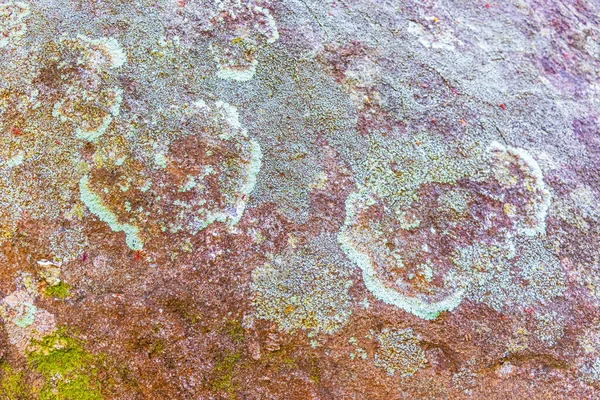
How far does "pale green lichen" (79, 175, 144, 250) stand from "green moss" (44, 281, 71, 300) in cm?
35

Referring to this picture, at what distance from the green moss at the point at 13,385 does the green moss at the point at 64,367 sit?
0.22 ft

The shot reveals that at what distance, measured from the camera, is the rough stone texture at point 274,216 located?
215 centimetres

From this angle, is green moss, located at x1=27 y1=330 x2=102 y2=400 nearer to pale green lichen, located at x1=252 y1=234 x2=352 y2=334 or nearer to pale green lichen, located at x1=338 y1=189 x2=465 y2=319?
pale green lichen, located at x1=252 y1=234 x2=352 y2=334

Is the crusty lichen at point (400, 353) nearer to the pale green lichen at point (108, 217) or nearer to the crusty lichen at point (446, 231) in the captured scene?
the crusty lichen at point (446, 231)

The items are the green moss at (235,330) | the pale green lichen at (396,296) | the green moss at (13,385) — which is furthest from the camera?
the pale green lichen at (396,296)

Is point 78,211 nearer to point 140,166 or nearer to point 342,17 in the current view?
point 140,166

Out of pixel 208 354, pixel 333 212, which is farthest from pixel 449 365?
pixel 208 354

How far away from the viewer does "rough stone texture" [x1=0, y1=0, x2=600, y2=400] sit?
7.07 ft

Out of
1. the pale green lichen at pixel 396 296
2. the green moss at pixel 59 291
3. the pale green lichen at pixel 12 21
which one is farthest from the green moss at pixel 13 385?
the pale green lichen at pixel 12 21

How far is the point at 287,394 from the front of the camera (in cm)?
215

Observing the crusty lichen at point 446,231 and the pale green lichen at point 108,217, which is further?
the crusty lichen at point 446,231

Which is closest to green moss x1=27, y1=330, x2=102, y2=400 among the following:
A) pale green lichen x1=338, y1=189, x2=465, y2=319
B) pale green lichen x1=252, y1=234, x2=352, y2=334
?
pale green lichen x1=252, y1=234, x2=352, y2=334

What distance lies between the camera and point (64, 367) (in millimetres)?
2107

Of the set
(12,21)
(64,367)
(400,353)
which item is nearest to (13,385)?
(64,367)
